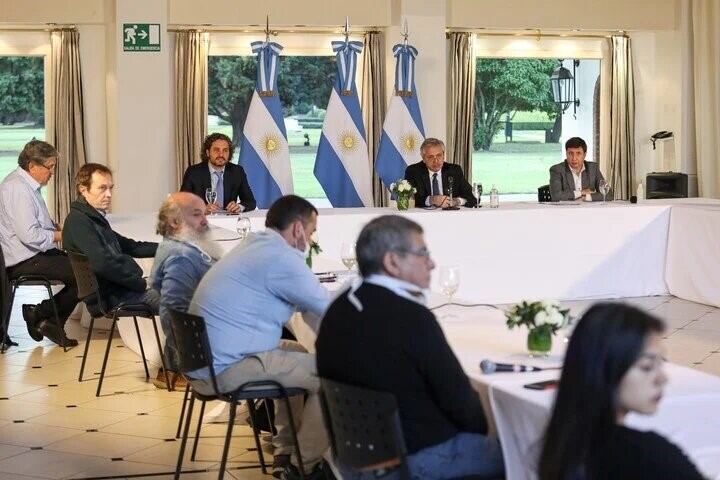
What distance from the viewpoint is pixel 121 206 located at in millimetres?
12336

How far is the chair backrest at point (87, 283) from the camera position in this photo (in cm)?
694

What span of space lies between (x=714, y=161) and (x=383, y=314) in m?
10.9

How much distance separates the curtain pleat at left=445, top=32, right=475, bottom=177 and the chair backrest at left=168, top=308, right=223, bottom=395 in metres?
8.88

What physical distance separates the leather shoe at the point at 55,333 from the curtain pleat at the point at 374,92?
5.23 meters

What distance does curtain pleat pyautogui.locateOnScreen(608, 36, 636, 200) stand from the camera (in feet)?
45.7

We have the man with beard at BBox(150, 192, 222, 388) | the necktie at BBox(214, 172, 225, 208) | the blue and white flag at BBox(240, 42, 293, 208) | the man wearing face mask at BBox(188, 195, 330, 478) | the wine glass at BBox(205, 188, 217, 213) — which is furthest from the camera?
the blue and white flag at BBox(240, 42, 293, 208)

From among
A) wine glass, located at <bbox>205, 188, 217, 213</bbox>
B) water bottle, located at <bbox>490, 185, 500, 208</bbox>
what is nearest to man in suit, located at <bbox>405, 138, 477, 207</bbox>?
water bottle, located at <bbox>490, 185, 500, 208</bbox>

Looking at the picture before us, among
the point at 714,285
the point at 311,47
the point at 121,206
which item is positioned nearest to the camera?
the point at 714,285

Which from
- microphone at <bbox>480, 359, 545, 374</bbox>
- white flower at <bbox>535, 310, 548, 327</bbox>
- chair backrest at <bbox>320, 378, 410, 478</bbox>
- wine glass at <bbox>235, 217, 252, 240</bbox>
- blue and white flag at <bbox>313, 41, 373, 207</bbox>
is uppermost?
blue and white flag at <bbox>313, 41, 373, 207</bbox>

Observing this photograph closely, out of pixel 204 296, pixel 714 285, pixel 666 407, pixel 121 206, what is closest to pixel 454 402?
pixel 666 407

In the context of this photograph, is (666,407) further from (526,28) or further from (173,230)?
(526,28)

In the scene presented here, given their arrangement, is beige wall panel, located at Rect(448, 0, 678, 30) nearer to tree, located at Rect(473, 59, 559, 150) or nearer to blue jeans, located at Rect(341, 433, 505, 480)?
tree, located at Rect(473, 59, 559, 150)

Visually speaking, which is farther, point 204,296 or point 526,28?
point 526,28

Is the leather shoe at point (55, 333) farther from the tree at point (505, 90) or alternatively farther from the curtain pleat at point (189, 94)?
the tree at point (505, 90)
